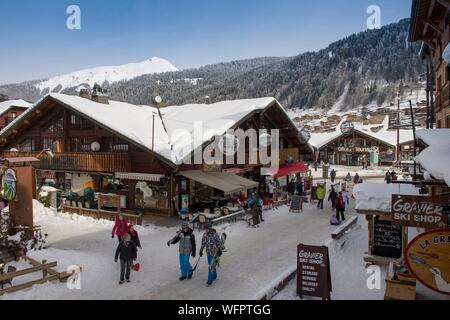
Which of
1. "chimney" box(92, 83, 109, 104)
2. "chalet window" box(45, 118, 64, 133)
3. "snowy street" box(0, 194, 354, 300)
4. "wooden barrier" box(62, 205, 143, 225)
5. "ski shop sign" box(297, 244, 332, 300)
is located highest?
"chimney" box(92, 83, 109, 104)

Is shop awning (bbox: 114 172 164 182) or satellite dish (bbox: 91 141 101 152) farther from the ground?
satellite dish (bbox: 91 141 101 152)

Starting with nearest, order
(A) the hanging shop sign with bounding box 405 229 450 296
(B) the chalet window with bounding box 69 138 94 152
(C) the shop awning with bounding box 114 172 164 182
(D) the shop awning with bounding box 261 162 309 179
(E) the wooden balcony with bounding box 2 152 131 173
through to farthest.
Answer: (A) the hanging shop sign with bounding box 405 229 450 296, (C) the shop awning with bounding box 114 172 164 182, (E) the wooden balcony with bounding box 2 152 131 173, (B) the chalet window with bounding box 69 138 94 152, (D) the shop awning with bounding box 261 162 309 179

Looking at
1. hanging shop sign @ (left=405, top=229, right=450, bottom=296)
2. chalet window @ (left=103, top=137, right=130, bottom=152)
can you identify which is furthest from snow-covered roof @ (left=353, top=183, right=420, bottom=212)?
chalet window @ (left=103, top=137, right=130, bottom=152)

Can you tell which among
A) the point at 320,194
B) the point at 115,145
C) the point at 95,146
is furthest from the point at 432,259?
the point at 95,146

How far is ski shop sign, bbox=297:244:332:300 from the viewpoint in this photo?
28.7 ft

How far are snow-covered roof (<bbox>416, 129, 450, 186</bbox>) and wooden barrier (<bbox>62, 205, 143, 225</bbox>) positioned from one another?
487 inches

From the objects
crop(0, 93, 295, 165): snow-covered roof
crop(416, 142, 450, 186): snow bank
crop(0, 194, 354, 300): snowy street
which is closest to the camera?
crop(416, 142, 450, 186): snow bank

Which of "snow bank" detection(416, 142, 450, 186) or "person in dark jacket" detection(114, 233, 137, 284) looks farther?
"person in dark jacket" detection(114, 233, 137, 284)

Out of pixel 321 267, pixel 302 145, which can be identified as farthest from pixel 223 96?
pixel 321 267

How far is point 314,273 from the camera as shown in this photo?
29.0ft

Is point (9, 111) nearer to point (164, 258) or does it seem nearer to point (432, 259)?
point (164, 258)

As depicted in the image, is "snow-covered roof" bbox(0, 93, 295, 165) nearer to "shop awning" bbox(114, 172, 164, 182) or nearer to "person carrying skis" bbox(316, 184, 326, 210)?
"shop awning" bbox(114, 172, 164, 182)

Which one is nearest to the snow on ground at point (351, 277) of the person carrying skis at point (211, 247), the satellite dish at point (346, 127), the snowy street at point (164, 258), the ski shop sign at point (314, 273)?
the ski shop sign at point (314, 273)

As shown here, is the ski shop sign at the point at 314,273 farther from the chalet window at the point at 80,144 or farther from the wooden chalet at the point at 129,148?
the chalet window at the point at 80,144
